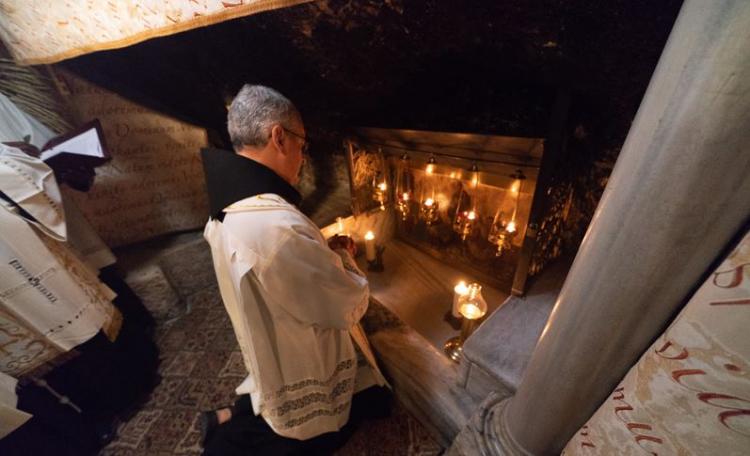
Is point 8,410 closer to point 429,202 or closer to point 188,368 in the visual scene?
point 188,368

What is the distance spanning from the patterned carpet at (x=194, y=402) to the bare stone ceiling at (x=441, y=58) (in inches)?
81.6

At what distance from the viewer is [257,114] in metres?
1.21

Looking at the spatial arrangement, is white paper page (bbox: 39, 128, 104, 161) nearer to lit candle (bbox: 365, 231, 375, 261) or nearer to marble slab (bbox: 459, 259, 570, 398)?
lit candle (bbox: 365, 231, 375, 261)

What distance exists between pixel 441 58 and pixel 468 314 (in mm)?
1631

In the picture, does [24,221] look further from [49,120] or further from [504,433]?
[504,433]

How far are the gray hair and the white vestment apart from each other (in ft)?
1.05

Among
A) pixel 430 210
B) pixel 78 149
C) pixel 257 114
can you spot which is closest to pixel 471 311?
pixel 430 210

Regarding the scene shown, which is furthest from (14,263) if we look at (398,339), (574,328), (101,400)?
(574,328)

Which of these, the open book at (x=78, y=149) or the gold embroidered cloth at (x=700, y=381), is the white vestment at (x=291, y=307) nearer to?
the gold embroidered cloth at (x=700, y=381)

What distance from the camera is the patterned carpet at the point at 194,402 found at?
1.69 m

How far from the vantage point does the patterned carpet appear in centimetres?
169

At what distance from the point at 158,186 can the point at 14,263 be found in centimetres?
192

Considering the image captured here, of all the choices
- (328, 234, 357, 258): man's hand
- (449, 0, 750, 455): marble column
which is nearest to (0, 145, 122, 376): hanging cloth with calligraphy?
(328, 234, 357, 258): man's hand

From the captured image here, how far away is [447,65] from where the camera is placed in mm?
1390
